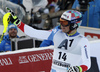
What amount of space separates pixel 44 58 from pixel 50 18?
380 cm

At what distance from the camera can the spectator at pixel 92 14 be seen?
8.00m

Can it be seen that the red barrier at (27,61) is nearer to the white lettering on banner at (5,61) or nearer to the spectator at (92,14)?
the white lettering on banner at (5,61)

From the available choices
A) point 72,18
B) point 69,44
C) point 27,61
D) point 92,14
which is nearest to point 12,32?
point 27,61

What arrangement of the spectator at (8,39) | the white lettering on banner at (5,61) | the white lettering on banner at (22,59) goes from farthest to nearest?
the spectator at (8,39)
the white lettering on banner at (22,59)
the white lettering on banner at (5,61)

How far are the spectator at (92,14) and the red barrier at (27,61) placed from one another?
395 centimetres

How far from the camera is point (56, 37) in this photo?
138 inches

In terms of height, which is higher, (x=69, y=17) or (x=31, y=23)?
(x=69, y=17)

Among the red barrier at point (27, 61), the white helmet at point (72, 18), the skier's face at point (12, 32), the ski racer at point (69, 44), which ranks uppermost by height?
the white helmet at point (72, 18)

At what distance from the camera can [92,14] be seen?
322 inches

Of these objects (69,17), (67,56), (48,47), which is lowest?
(48,47)

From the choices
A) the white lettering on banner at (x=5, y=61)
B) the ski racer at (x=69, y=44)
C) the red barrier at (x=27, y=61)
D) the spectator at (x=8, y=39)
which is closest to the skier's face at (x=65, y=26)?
the ski racer at (x=69, y=44)

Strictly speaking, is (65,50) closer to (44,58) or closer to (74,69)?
(74,69)

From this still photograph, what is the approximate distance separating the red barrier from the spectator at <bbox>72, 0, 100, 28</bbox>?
3946 mm

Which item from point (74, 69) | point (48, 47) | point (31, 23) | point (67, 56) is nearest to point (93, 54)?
point (48, 47)
